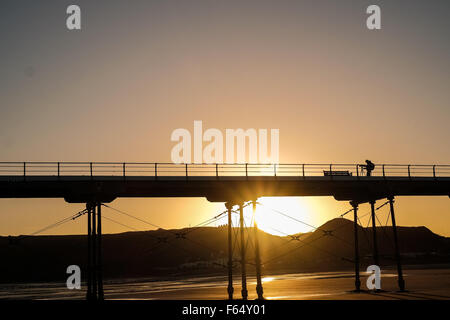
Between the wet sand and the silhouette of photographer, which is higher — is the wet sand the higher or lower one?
the lower one

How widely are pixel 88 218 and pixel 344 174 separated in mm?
20973

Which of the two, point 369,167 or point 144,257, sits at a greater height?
point 369,167

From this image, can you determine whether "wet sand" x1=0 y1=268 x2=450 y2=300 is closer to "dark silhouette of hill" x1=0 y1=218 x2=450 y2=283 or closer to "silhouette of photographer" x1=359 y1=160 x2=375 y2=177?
"silhouette of photographer" x1=359 y1=160 x2=375 y2=177

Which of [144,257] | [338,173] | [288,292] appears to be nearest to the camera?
[338,173]

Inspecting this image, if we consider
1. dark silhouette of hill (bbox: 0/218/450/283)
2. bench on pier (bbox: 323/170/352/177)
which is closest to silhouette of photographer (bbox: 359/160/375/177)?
bench on pier (bbox: 323/170/352/177)

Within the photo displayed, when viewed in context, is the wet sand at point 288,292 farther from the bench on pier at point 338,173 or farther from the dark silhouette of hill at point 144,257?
the dark silhouette of hill at point 144,257

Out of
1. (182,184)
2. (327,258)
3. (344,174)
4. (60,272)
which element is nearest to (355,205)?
(344,174)

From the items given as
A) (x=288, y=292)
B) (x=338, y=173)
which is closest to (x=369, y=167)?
(x=338, y=173)

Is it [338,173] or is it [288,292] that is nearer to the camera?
[338,173]

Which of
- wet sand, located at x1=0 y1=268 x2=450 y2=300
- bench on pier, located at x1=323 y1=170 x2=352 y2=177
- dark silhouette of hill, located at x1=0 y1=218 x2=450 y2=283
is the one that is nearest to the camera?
bench on pier, located at x1=323 y1=170 x2=352 y2=177

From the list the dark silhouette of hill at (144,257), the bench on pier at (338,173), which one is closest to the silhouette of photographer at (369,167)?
the bench on pier at (338,173)

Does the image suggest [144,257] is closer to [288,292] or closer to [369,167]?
[288,292]
